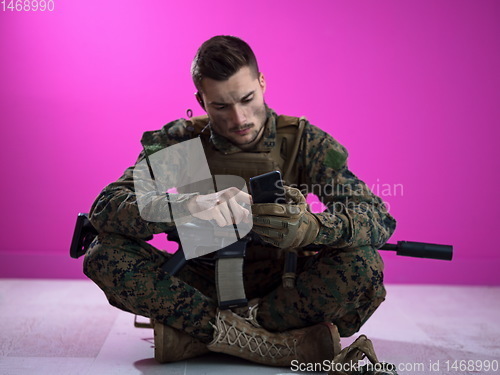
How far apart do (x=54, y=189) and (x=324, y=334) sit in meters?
1.72

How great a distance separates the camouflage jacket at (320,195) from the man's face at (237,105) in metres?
0.05

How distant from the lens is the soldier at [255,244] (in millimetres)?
1667

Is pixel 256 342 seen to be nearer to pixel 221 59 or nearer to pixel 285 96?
pixel 221 59

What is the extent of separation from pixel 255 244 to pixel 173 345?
36 centimetres

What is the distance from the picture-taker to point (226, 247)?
1787 mm

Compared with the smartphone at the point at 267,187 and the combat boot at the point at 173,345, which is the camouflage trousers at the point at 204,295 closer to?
the combat boot at the point at 173,345

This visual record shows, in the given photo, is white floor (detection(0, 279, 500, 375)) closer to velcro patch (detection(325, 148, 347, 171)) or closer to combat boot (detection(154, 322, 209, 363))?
combat boot (detection(154, 322, 209, 363))

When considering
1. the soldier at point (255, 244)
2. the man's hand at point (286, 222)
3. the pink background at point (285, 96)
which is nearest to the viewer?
the man's hand at point (286, 222)

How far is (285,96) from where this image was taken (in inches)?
118

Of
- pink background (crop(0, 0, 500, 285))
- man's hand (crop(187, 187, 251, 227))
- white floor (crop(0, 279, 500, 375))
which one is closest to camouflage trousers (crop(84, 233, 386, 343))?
white floor (crop(0, 279, 500, 375))

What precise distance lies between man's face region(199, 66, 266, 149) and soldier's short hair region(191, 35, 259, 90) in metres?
0.02

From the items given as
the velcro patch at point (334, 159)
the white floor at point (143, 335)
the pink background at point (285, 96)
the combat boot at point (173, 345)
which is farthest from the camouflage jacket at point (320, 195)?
the pink background at point (285, 96)

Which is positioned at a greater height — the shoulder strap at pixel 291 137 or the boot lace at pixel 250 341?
the shoulder strap at pixel 291 137

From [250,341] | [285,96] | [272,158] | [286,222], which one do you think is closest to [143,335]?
[250,341]
